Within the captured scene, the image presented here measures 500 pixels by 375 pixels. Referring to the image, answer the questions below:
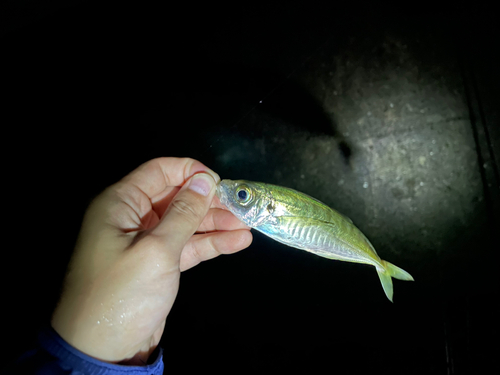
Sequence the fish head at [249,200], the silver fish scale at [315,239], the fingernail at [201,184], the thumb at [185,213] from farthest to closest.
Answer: the fish head at [249,200] → the silver fish scale at [315,239] → the fingernail at [201,184] → the thumb at [185,213]

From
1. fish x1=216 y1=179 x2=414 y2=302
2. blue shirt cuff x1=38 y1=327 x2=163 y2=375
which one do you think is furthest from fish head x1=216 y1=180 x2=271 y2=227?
blue shirt cuff x1=38 y1=327 x2=163 y2=375

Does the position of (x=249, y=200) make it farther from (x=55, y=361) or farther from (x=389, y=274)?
(x=55, y=361)

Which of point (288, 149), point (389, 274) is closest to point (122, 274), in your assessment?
point (389, 274)

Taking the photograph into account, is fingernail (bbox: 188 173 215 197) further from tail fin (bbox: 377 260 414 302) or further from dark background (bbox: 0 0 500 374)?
dark background (bbox: 0 0 500 374)

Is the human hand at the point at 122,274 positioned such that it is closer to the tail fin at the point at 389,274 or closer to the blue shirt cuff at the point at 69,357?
the blue shirt cuff at the point at 69,357

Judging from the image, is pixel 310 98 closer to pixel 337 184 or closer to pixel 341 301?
pixel 337 184

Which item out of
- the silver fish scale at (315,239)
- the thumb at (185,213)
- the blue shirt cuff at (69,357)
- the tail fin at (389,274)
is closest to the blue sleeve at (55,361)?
the blue shirt cuff at (69,357)
